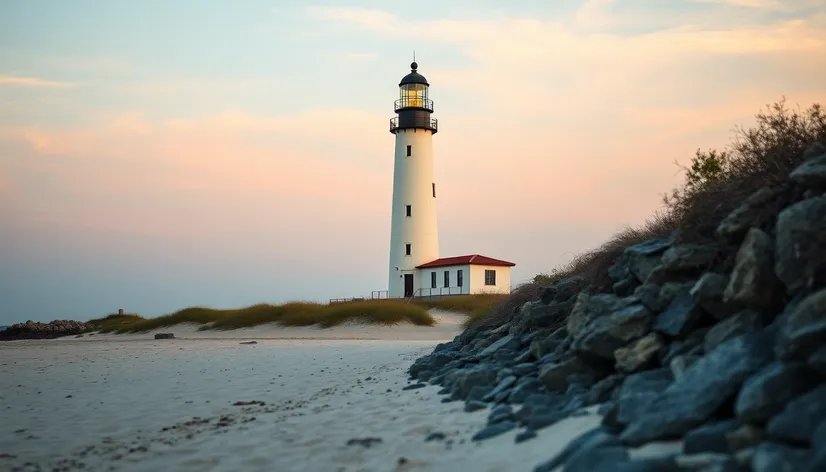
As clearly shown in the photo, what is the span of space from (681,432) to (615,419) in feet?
2.31

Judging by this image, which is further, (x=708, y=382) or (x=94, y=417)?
(x=94, y=417)

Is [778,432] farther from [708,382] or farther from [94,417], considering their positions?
[94,417]

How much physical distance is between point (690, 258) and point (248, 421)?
521cm

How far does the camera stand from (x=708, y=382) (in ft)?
16.2

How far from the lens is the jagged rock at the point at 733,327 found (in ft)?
18.6

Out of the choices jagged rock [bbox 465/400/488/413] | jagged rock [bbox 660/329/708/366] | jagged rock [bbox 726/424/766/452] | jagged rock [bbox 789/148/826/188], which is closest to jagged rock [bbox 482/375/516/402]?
jagged rock [bbox 465/400/488/413]

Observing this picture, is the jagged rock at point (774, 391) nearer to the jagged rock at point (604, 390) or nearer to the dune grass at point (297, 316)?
the jagged rock at point (604, 390)

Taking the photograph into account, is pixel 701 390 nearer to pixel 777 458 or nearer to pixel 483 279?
pixel 777 458

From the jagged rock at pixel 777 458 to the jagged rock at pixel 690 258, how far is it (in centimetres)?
341

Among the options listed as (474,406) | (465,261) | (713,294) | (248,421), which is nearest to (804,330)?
(713,294)

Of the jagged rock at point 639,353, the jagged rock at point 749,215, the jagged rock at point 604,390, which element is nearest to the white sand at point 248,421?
the jagged rock at point 604,390

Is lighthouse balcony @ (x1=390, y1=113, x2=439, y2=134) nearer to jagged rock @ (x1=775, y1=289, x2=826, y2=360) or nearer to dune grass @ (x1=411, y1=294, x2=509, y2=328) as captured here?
dune grass @ (x1=411, y1=294, x2=509, y2=328)

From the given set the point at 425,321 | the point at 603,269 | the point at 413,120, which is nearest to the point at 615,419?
the point at 603,269

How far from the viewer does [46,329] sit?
149ft
